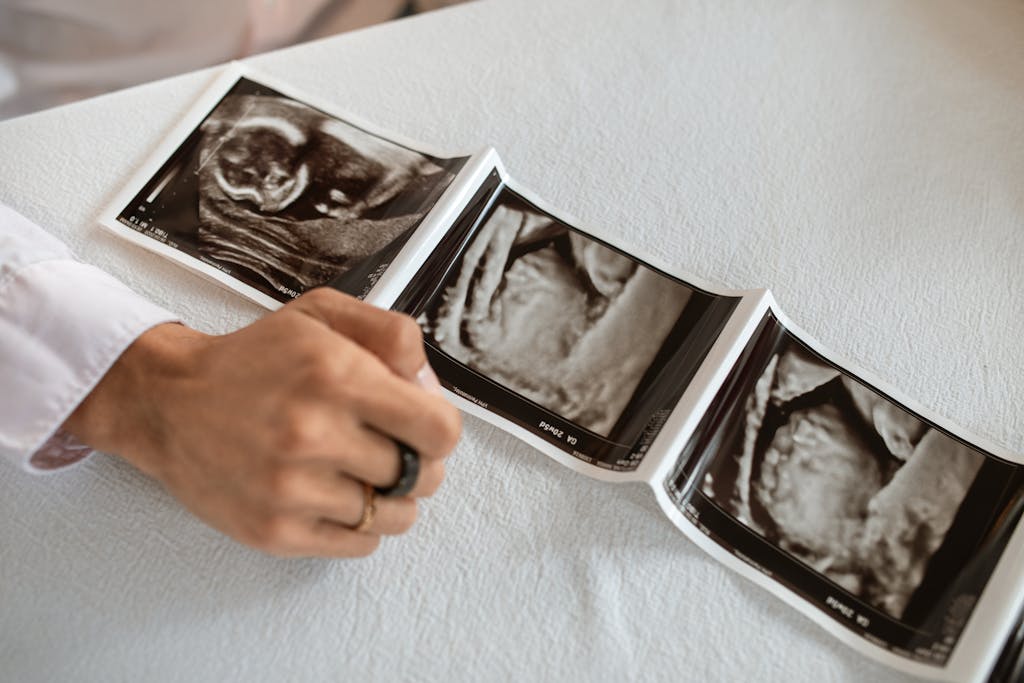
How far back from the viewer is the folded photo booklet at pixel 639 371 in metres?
0.57

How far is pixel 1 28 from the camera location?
2.60 ft

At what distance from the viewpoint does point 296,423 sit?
1.53 ft

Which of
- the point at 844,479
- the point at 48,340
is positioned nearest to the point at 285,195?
the point at 48,340

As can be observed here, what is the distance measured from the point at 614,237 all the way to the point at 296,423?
311 millimetres

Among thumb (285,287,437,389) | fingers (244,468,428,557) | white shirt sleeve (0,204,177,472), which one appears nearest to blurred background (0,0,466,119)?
white shirt sleeve (0,204,177,472)

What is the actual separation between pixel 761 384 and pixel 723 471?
72mm

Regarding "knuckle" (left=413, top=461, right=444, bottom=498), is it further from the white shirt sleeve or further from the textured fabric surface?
the white shirt sleeve

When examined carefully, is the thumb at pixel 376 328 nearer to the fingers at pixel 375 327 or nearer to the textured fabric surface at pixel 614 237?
the fingers at pixel 375 327

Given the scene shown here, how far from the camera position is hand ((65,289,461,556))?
474 millimetres

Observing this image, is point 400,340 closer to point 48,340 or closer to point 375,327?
point 375,327

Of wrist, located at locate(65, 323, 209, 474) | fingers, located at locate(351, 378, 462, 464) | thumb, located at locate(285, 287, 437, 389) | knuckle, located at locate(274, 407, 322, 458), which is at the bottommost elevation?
wrist, located at locate(65, 323, 209, 474)

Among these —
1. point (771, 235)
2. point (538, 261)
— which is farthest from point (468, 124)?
point (771, 235)

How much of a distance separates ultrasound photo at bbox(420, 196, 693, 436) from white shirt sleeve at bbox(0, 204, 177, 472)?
21cm

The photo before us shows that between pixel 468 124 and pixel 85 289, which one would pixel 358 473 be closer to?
pixel 85 289
